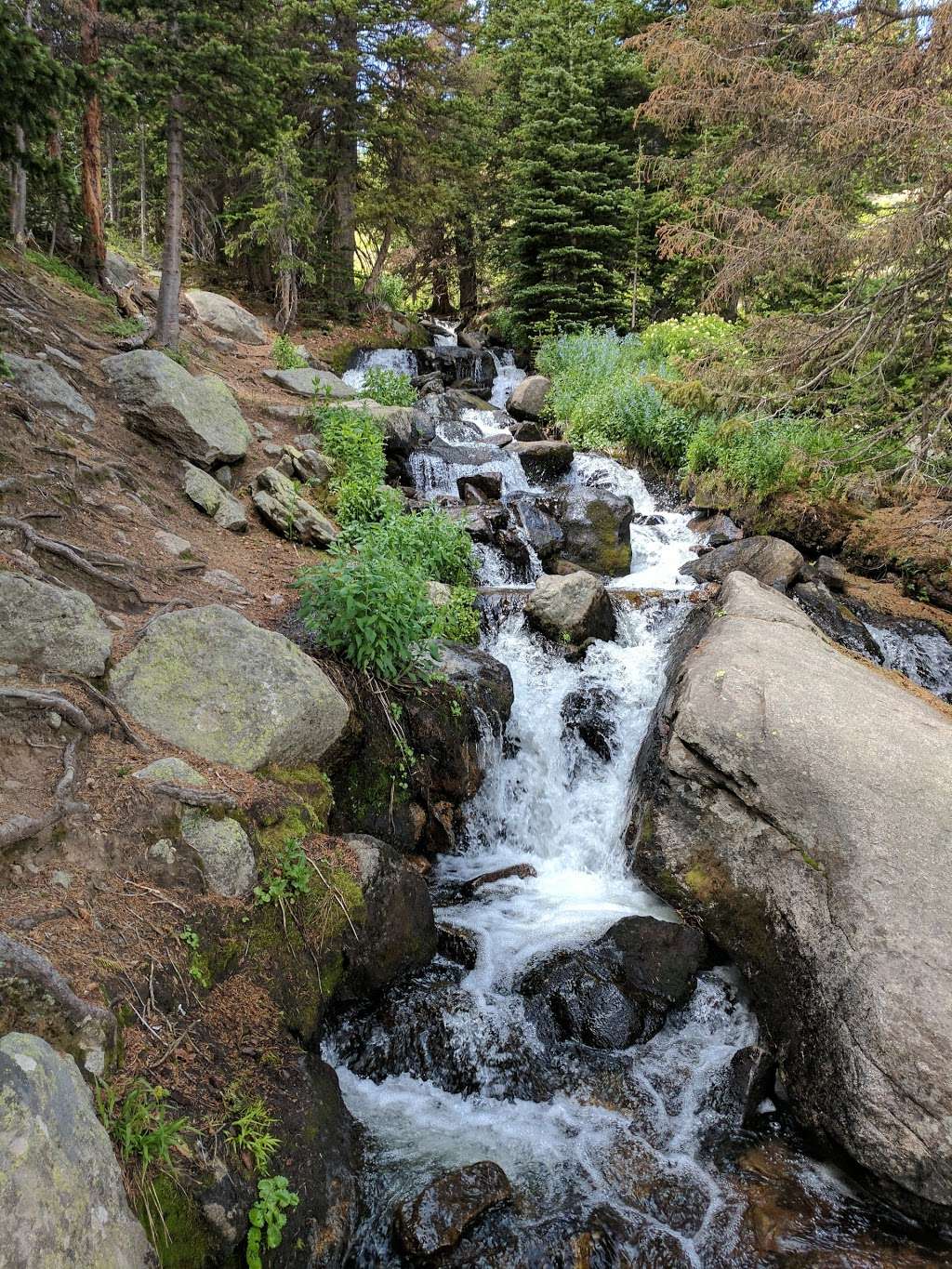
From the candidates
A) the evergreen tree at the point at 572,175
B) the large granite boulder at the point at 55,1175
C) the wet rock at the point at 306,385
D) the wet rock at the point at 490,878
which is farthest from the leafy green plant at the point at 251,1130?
the evergreen tree at the point at 572,175

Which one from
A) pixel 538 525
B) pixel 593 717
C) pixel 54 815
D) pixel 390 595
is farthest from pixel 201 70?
pixel 54 815

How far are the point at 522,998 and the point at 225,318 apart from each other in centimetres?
1617

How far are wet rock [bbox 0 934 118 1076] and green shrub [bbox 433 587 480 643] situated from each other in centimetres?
472

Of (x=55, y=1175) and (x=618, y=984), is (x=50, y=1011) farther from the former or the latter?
(x=618, y=984)

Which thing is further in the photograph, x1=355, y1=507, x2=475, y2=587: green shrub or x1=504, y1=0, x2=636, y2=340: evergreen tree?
x1=504, y1=0, x2=636, y2=340: evergreen tree

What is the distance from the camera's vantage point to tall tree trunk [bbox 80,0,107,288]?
35.1 ft

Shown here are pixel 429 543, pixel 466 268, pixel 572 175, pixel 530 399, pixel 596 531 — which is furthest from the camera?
pixel 466 268

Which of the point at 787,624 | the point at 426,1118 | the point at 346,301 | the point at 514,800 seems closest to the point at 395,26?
the point at 346,301

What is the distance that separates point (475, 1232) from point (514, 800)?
390cm

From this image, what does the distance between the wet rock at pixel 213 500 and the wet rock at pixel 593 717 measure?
14.1ft

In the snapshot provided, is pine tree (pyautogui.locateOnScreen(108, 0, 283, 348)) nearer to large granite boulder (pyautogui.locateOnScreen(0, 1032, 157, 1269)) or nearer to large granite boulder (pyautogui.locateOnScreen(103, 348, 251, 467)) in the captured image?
large granite boulder (pyautogui.locateOnScreen(103, 348, 251, 467))

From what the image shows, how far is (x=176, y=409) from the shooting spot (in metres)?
8.65

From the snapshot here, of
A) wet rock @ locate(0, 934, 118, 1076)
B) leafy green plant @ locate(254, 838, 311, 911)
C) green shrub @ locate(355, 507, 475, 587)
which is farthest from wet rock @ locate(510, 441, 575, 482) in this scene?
wet rock @ locate(0, 934, 118, 1076)

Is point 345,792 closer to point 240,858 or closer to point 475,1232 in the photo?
point 240,858
